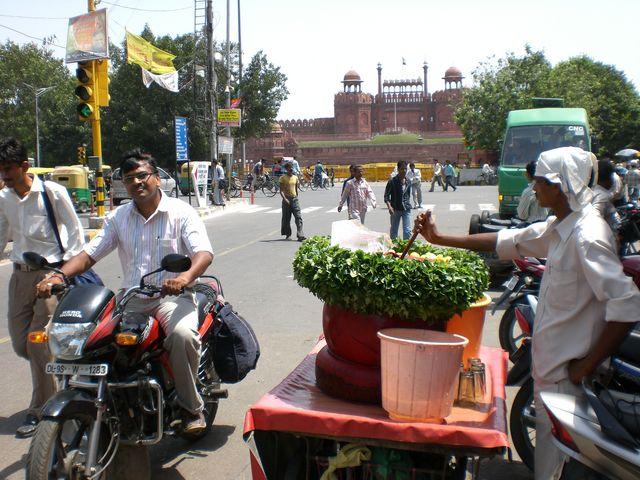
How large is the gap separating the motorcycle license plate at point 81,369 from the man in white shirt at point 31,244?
1489mm

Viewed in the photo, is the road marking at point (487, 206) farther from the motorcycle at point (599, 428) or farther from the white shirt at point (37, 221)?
the motorcycle at point (599, 428)

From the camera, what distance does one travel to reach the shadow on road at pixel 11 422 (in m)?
4.56

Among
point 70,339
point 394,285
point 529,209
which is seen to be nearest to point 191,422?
point 70,339

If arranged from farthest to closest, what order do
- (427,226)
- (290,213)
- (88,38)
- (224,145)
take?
1. (224,145)
2. (88,38)
3. (290,213)
4. (427,226)

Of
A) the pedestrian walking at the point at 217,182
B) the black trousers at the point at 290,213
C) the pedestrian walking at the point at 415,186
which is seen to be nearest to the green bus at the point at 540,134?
the black trousers at the point at 290,213

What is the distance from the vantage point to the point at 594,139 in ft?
53.3

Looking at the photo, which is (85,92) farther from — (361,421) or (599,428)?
(599,428)

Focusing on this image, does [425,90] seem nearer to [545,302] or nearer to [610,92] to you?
[610,92]

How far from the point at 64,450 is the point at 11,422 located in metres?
1.93

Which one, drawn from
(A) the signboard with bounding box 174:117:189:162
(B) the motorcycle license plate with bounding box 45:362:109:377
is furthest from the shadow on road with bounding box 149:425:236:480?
(A) the signboard with bounding box 174:117:189:162

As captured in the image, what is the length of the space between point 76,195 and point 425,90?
6997 centimetres

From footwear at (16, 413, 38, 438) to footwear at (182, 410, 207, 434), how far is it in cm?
130

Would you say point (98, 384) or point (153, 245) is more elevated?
point (153, 245)

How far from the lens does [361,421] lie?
2746mm
